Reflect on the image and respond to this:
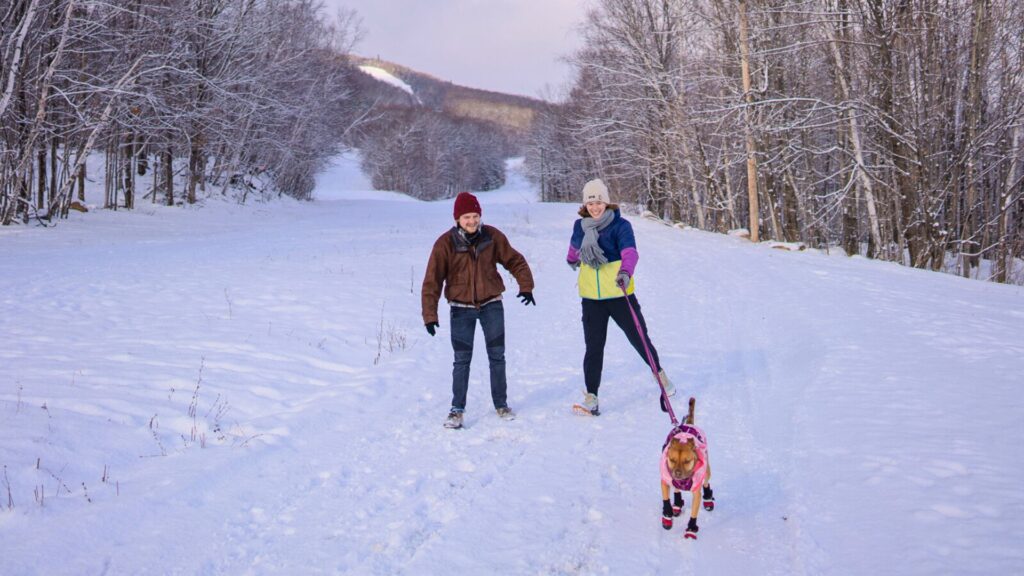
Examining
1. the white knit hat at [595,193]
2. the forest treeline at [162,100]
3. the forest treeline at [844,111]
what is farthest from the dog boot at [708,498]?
the forest treeline at [162,100]

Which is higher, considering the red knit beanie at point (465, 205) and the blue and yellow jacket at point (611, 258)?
the red knit beanie at point (465, 205)

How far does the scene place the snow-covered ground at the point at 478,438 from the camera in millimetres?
Result: 3053

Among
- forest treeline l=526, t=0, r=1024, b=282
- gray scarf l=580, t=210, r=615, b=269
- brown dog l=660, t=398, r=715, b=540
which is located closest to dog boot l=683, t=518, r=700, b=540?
brown dog l=660, t=398, r=715, b=540

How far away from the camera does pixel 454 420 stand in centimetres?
483

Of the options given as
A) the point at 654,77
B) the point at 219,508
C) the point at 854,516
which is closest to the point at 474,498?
the point at 219,508

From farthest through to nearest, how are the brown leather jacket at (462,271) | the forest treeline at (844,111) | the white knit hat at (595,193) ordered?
1. the forest treeline at (844,111)
2. the white knit hat at (595,193)
3. the brown leather jacket at (462,271)

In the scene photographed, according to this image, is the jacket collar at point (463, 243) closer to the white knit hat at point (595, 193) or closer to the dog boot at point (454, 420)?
the white knit hat at point (595, 193)

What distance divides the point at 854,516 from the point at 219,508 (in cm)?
349

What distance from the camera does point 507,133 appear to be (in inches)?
5246

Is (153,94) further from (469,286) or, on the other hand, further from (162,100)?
(469,286)

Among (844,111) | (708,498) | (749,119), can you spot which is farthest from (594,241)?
(749,119)

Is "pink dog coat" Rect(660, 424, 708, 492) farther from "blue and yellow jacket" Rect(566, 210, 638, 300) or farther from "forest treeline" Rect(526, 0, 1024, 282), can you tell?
"forest treeline" Rect(526, 0, 1024, 282)

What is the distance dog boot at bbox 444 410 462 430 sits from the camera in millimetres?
4793

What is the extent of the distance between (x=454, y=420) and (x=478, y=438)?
326 mm
